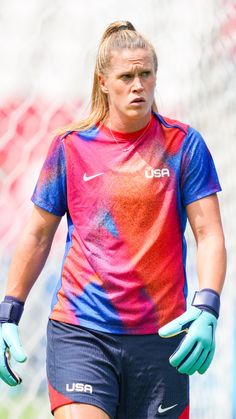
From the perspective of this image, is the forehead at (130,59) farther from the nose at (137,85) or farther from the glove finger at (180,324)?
the glove finger at (180,324)

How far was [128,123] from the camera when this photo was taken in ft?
11.4

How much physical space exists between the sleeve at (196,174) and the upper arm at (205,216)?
19 millimetres

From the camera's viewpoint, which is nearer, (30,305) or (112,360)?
(112,360)

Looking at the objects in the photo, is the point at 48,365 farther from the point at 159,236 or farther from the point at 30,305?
the point at 30,305

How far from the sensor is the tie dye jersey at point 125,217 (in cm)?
334

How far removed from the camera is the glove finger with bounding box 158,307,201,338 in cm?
321

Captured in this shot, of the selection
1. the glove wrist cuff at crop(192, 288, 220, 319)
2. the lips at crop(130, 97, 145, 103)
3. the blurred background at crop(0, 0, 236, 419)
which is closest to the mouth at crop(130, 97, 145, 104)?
the lips at crop(130, 97, 145, 103)

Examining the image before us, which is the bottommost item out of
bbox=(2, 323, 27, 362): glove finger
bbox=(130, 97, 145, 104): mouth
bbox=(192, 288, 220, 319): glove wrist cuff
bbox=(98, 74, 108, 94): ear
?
bbox=(2, 323, 27, 362): glove finger

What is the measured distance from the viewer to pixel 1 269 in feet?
14.7

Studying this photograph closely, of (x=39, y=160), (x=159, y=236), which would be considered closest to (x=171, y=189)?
(x=159, y=236)

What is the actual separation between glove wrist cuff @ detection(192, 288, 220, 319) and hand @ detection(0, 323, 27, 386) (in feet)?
1.85

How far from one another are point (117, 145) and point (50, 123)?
1162 millimetres

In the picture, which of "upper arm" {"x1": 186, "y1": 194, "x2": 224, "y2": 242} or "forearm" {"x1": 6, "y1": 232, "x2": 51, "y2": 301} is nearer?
"upper arm" {"x1": 186, "y1": 194, "x2": 224, "y2": 242}

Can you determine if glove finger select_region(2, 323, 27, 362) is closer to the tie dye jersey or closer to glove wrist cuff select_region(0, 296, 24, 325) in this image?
glove wrist cuff select_region(0, 296, 24, 325)
